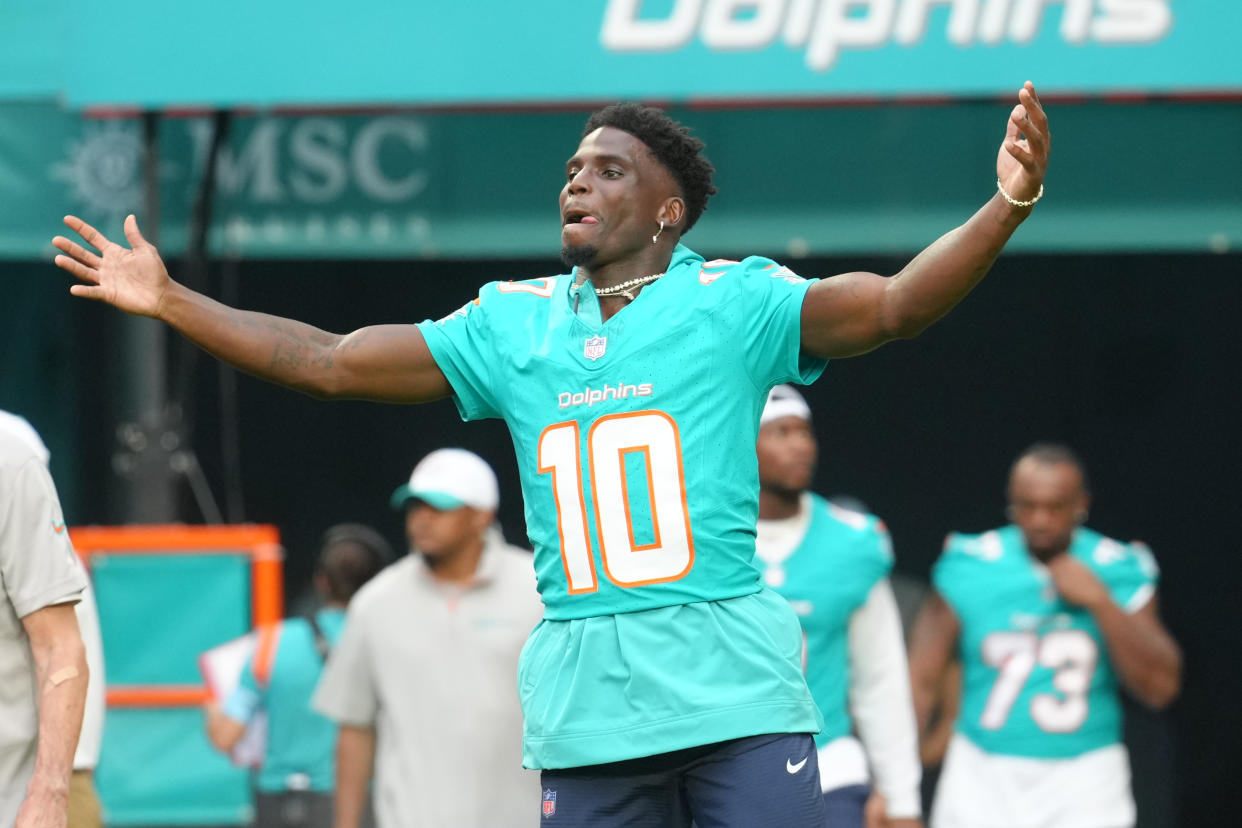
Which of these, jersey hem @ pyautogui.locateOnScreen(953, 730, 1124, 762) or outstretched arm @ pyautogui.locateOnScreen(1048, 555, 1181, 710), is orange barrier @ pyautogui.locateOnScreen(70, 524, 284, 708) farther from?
outstretched arm @ pyautogui.locateOnScreen(1048, 555, 1181, 710)

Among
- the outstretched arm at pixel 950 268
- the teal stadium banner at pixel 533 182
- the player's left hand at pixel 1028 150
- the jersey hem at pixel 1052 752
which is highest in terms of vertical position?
the teal stadium banner at pixel 533 182

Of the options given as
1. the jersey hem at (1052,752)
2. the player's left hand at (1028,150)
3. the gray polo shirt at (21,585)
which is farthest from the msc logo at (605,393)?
the jersey hem at (1052,752)

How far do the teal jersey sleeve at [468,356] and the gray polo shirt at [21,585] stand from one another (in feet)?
3.17

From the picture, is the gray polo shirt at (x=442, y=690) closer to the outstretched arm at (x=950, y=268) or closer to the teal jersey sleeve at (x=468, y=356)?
the teal jersey sleeve at (x=468, y=356)

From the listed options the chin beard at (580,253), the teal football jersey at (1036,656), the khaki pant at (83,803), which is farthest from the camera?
the teal football jersey at (1036,656)

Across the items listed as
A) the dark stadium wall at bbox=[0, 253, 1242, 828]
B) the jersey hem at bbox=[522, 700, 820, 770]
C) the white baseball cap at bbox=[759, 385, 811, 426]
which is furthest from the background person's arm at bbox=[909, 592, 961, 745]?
the jersey hem at bbox=[522, 700, 820, 770]

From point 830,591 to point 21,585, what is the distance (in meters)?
2.70

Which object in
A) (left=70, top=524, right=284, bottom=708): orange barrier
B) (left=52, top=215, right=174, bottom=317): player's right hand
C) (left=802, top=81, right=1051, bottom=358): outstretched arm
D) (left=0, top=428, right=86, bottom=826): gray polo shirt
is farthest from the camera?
(left=70, top=524, right=284, bottom=708): orange barrier

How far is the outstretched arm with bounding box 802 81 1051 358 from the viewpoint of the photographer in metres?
3.50

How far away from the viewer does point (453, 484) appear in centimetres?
648

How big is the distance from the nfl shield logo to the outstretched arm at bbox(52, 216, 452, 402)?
353 millimetres

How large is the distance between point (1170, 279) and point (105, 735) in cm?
514

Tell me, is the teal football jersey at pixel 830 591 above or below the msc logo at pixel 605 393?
below

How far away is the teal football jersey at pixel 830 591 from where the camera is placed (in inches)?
240
